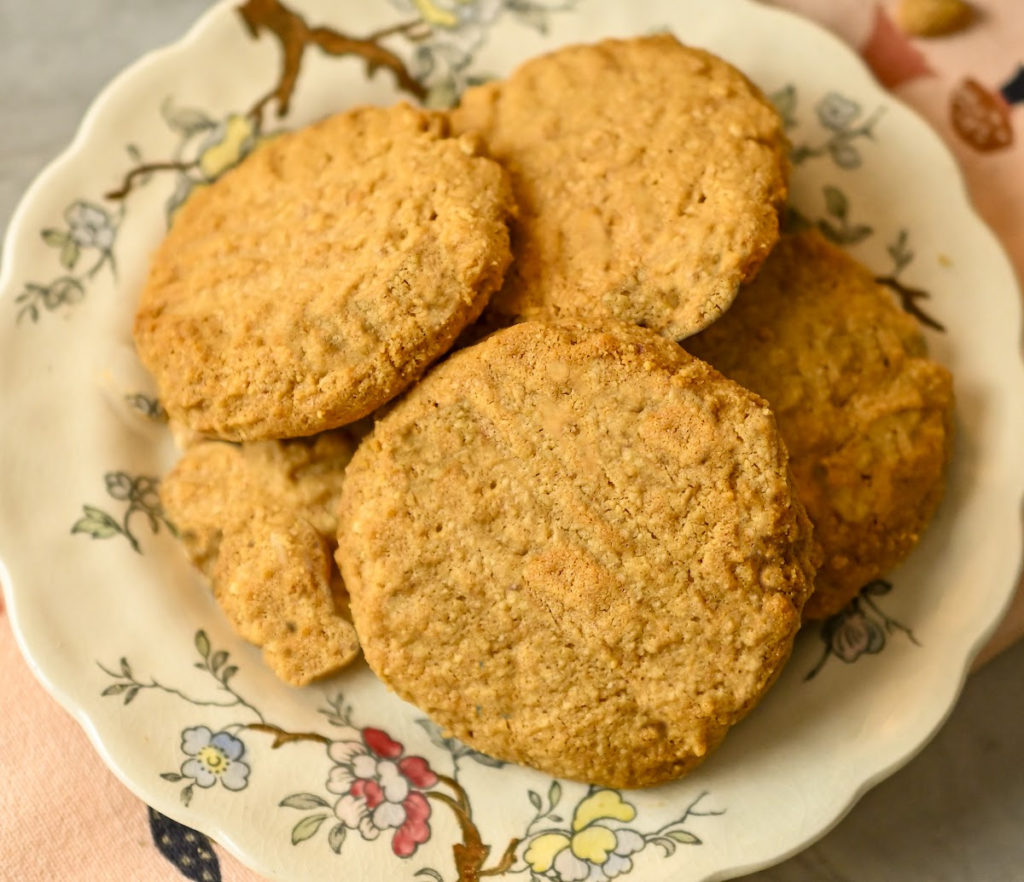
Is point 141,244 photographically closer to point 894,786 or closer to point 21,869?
point 21,869

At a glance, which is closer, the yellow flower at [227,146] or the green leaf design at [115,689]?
the green leaf design at [115,689]

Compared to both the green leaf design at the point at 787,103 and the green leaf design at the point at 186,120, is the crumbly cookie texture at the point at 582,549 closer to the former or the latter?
the green leaf design at the point at 787,103

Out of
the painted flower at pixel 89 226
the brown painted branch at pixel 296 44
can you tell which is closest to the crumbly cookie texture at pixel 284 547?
the painted flower at pixel 89 226

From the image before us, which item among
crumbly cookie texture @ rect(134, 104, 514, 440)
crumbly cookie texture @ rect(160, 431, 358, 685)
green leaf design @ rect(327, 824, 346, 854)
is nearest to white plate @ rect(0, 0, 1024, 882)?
green leaf design @ rect(327, 824, 346, 854)

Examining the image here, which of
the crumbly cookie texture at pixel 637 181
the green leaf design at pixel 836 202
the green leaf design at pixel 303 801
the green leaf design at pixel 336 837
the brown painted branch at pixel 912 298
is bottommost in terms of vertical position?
the green leaf design at pixel 336 837

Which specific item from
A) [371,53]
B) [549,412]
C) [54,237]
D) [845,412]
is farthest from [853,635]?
[54,237]

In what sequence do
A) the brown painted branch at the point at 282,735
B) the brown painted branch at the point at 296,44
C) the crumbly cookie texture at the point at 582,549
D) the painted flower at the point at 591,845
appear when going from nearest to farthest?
1. the crumbly cookie texture at the point at 582,549
2. the painted flower at the point at 591,845
3. the brown painted branch at the point at 282,735
4. the brown painted branch at the point at 296,44

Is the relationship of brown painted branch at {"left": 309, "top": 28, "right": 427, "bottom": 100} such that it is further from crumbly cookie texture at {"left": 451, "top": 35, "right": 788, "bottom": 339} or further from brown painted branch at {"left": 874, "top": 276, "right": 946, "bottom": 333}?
brown painted branch at {"left": 874, "top": 276, "right": 946, "bottom": 333}
